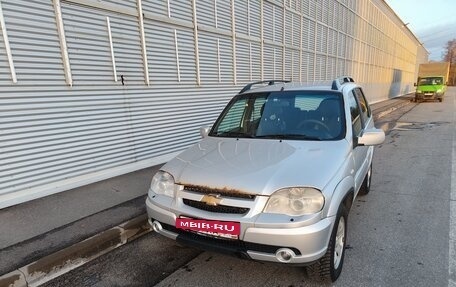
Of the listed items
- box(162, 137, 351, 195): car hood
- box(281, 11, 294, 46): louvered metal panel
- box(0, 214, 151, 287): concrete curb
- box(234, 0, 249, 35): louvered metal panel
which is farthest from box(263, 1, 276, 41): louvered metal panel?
box(0, 214, 151, 287): concrete curb

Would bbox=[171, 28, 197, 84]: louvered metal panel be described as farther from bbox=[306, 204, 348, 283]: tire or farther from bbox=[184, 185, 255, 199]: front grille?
bbox=[306, 204, 348, 283]: tire

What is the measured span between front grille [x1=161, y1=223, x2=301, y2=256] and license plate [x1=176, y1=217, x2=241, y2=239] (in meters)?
0.06

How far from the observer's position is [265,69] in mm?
10484

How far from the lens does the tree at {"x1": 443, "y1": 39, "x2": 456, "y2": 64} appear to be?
86188mm

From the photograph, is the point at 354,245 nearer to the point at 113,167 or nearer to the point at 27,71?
the point at 113,167

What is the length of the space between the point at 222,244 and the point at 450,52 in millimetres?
108421

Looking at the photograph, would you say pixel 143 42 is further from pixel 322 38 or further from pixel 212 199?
pixel 322 38

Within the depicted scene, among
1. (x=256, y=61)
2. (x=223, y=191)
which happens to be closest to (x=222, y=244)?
(x=223, y=191)

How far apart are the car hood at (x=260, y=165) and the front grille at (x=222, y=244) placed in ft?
1.33

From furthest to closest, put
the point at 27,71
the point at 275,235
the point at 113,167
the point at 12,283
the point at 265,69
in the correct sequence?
the point at 265,69, the point at 113,167, the point at 27,71, the point at 12,283, the point at 275,235

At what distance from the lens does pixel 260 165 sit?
271cm

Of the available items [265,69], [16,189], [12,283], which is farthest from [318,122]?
[265,69]

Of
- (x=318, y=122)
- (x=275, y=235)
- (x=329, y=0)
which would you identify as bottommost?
(x=275, y=235)

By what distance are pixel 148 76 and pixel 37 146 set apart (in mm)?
2437
